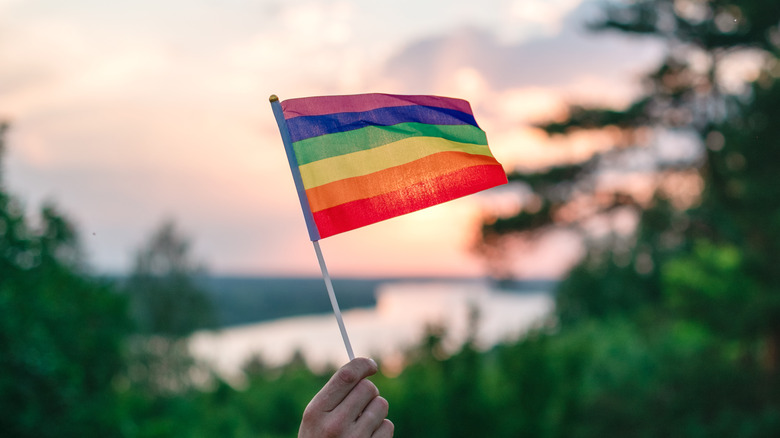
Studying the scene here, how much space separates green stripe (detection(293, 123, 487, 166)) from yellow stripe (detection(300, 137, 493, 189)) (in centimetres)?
2

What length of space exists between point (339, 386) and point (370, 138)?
1057mm

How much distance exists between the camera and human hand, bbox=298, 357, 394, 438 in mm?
1757

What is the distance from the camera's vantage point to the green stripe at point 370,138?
2398 mm

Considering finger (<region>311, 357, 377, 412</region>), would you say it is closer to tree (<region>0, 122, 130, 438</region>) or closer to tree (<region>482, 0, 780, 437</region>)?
tree (<region>0, 122, 130, 438</region>)

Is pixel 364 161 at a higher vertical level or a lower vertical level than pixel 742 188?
higher

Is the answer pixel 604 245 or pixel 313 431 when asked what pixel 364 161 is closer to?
pixel 313 431

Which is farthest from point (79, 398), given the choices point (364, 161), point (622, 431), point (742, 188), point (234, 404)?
point (742, 188)

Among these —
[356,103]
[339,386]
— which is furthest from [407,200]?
[339,386]

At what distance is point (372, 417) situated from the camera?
1.81m

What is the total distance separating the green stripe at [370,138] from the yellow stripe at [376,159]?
17 mm

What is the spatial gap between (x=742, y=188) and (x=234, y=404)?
1034 centimetres

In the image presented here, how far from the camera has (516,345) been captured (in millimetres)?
12031

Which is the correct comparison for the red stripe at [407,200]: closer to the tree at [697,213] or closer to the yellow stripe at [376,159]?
the yellow stripe at [376,159]

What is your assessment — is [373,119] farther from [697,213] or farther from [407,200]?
[697,213]
